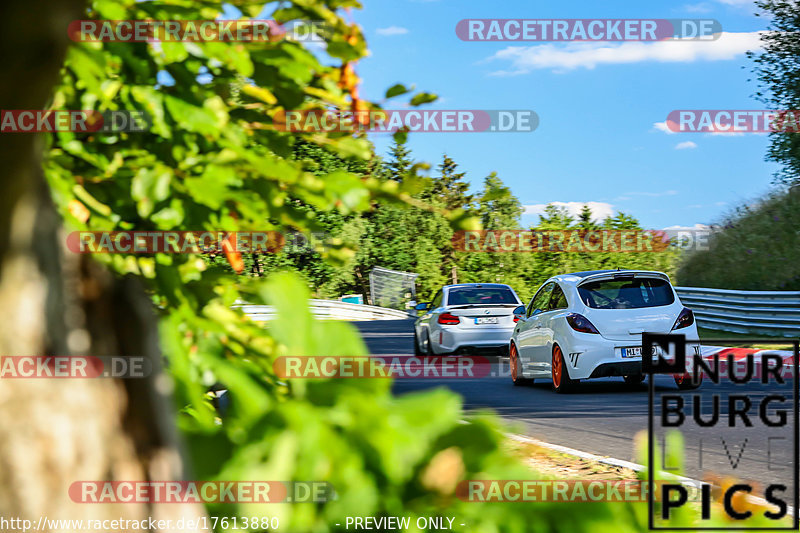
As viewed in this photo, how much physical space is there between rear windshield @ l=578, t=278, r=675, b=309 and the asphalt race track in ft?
4.33

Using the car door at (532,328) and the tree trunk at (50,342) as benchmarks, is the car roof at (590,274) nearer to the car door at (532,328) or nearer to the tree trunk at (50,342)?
the car door at (532,328)

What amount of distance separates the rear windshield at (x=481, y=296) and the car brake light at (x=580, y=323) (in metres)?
5.77

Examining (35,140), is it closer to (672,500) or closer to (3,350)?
(3,350)

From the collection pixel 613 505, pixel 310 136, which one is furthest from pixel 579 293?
pixel 613 505

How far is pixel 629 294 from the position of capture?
12477 millimetres

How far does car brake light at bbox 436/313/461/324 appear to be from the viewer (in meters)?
17.6

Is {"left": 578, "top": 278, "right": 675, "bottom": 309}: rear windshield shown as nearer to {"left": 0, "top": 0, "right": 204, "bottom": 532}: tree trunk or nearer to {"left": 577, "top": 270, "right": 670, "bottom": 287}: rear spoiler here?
{"left": 577, "top": 270, "right": 670, "bottom": 287}: rear spoiler

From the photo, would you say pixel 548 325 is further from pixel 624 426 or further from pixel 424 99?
pixel 424 99

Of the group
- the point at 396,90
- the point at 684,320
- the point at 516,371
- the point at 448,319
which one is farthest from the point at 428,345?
the point at 396,90

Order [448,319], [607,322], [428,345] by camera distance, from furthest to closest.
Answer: [428,345], [448,319], [607,322]

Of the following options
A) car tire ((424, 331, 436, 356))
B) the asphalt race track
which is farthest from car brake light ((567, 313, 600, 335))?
car tire ((424, 331, 436, 356))

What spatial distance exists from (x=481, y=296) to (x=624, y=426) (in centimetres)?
936

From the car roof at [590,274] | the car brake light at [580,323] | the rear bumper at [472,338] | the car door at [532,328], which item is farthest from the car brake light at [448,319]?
the car brake light at [580,323]

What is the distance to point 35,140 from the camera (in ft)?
3.35
